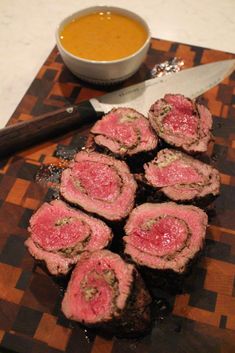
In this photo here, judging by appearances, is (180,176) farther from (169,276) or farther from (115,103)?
(115,103)

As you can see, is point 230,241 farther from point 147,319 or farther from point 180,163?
point 147,319

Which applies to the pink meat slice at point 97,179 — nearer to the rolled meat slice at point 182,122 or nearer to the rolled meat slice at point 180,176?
the rolled meat slice at point 180,176

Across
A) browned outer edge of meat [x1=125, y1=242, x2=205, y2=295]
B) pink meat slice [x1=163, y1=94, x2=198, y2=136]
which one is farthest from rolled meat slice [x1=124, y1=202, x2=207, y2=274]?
pink meat slice [x1=163, y1=94, x2=198, y2=136]

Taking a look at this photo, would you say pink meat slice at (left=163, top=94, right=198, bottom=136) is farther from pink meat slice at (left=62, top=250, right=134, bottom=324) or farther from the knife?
pink meat slice at (left=62, top=250, right=134, bottom=324)

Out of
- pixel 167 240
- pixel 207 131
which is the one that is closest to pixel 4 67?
pixel 207 131

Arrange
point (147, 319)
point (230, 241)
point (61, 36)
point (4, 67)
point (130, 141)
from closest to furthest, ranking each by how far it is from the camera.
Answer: point (147, 319), point (230, 241), point (130, 141), point (61, 36), point (4, 67)

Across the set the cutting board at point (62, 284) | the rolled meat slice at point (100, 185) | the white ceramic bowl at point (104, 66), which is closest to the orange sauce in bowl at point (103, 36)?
the white ceramic bowl at point (104, 66)
